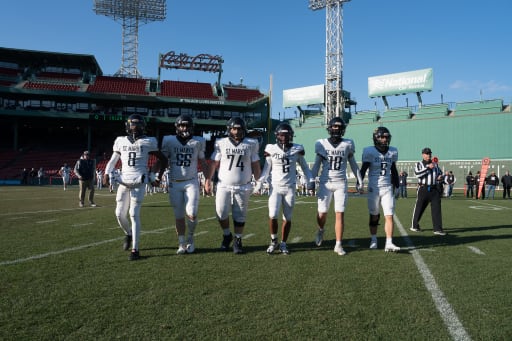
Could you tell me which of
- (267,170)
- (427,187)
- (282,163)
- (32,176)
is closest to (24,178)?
(32,176)

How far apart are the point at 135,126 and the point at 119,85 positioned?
147 feet

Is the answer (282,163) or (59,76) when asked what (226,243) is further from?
(59,76)

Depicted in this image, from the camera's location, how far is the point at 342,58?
129 ft

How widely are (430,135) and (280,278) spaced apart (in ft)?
126

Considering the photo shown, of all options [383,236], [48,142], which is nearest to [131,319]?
[383,236]

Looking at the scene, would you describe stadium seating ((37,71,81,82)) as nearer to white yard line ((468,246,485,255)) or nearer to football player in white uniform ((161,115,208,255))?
football player in white uniform ((161,115,208,255))

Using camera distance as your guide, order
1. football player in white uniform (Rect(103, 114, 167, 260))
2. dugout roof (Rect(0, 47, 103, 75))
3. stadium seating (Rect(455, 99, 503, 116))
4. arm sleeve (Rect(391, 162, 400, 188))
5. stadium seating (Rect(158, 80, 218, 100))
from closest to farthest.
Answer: football player in white uniform (Rect(103, 114, 167, 260)) → arm sleeve (Rect(391, 162, 400, 188)) → stadium seating (Rect(455, 99, 503, 116)) → dugout roof (Rect(0, 47, 103, 75)) → stadium seating (Rect(158, 80, 218, 100))

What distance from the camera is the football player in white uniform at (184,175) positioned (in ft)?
18.9

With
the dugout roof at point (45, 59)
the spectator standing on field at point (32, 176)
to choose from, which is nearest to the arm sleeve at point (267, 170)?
the spectator standing on field at point (32, 176)

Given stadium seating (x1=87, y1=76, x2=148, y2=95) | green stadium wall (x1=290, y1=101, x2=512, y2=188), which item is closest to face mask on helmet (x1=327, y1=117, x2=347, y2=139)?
green stadium wall (x1=290, y1=101, x2=512, y2=188)

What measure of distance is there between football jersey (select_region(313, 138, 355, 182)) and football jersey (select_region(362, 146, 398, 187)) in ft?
1.57

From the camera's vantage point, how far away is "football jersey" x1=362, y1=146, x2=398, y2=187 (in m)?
6.37

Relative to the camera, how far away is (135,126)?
5.71 metres

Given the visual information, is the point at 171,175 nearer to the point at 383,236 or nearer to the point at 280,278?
the point at 280,278
